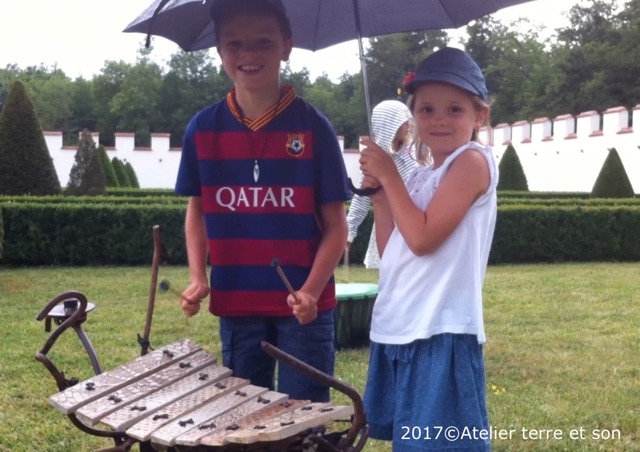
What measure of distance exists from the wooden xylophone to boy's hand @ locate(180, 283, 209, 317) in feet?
0.57

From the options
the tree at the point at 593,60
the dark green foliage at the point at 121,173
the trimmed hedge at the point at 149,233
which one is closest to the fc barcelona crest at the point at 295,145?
the trimmed hedge at the point at 149,233

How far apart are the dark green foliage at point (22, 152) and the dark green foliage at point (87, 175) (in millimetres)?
2161

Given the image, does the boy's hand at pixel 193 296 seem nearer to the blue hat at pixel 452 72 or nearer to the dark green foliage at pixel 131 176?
the blue hat at pixel 452 72

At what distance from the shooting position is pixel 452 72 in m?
2.00

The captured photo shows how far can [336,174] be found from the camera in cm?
220

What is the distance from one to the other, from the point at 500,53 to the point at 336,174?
1978 inches

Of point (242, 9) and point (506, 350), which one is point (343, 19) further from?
point (506, 350)

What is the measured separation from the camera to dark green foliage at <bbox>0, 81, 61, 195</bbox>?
13.2m

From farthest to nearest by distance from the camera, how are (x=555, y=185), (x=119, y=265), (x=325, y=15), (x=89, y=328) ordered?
(x=555, y=185)
(x=119, y=265)
(x=89, y=328)
(x=325, y=15)

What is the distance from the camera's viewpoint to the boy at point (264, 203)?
2.16m

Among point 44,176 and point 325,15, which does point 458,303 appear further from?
point 44,176

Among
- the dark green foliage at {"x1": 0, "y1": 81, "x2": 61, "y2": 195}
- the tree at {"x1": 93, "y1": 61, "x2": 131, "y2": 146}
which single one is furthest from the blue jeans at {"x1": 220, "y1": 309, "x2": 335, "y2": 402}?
the tree at {"x1": 93, "y1": 61, "x2": 131, "y2": 146}

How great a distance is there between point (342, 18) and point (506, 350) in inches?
143

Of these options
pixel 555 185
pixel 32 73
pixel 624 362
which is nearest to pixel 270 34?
pixel 624 362
